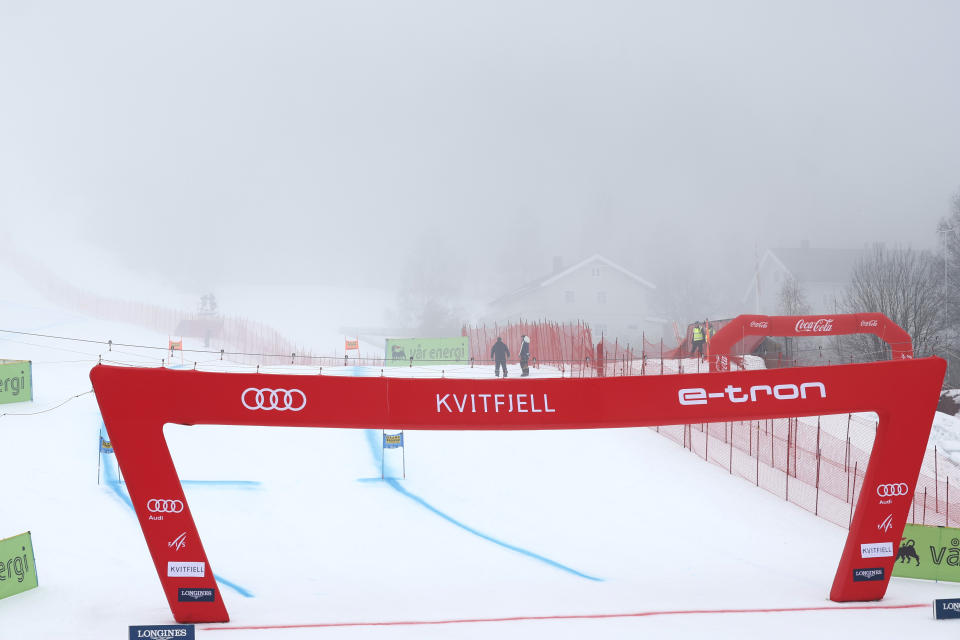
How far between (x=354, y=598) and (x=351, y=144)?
12060 centimetres

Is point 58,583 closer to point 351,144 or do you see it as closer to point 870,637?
point 870,637

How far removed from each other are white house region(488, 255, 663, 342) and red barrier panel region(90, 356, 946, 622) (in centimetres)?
5368

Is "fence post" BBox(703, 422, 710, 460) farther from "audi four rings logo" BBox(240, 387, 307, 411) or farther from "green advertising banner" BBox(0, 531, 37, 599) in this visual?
"green advertising banner" BBox(0, 531, 37, 599)

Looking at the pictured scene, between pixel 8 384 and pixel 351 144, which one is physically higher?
pixel 351 144

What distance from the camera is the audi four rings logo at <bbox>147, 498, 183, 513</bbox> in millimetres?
6273

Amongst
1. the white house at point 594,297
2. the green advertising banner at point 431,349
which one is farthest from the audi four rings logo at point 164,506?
the white house at point 594,297

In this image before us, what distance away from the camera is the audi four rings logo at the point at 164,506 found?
6.27m

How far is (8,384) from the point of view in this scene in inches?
630

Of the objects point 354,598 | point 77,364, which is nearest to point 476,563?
point 354,598

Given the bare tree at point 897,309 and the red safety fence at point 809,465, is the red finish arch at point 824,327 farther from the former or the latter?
the bare tree at point 897,309

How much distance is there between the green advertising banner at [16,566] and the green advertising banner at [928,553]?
875 centimetres

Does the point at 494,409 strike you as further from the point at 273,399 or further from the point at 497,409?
the point at 273,399

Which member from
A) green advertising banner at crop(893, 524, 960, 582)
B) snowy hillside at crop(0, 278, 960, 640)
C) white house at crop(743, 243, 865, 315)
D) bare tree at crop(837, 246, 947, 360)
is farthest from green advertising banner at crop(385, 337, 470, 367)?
white house at crop(743, 243, 865, 315)

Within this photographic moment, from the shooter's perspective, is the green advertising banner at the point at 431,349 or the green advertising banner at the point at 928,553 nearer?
the green advertising banner at the point at 928,553
